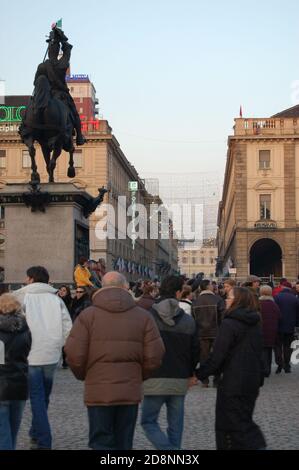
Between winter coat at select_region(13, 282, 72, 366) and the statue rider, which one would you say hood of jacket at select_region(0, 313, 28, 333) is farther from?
the statue rider

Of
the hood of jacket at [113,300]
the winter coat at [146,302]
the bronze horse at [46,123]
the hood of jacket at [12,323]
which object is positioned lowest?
the winter coat at [146,302]

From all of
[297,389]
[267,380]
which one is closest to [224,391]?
[297,389]

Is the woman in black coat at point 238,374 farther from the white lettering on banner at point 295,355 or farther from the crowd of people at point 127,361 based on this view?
the white lettering on banner at point 295,355

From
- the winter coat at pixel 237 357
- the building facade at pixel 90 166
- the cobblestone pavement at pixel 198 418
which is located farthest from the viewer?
the building facade at pixel 90 166

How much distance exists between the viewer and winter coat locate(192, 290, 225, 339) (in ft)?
50.4

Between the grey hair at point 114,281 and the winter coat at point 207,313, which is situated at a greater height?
the grey hair at point 114,281

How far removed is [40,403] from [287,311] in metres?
9.94

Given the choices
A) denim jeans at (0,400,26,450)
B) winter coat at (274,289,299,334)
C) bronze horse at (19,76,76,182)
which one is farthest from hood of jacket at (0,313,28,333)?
bronze horse at (19,76,76,182)

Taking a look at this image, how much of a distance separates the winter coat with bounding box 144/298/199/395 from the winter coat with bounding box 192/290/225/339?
7.35 meters

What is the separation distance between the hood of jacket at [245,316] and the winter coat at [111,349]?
3.45 ft

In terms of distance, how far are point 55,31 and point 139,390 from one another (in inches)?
551

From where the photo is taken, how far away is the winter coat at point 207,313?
15352 millimetres

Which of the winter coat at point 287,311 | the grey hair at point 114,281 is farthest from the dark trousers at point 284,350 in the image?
the grey hair at point 114,281

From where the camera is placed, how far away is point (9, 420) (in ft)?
24.9
